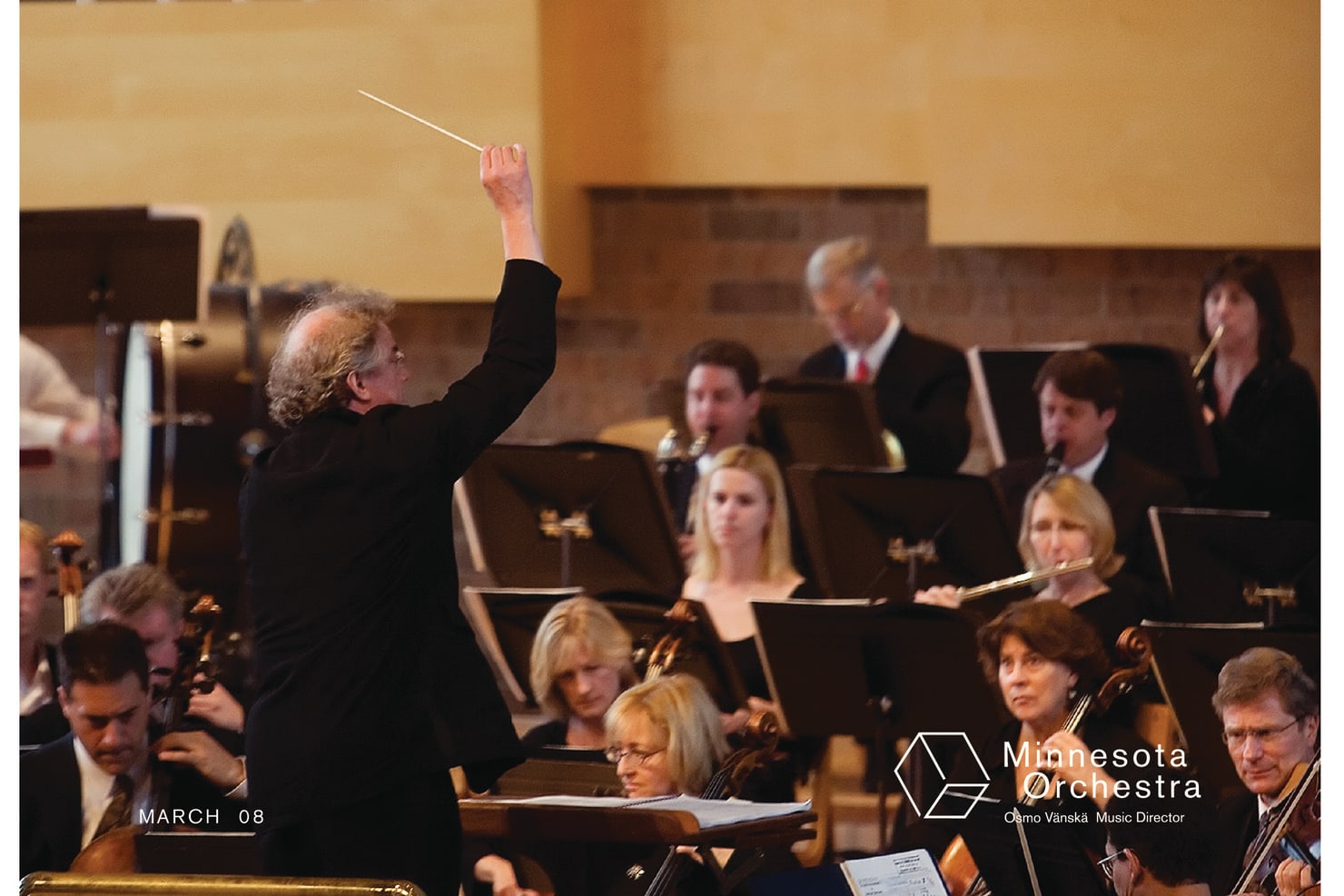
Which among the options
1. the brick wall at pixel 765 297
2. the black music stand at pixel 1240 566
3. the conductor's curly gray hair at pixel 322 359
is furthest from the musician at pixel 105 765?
the brick wall at pixel 765 297

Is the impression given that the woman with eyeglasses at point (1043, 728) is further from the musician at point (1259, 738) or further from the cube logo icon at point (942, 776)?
the musician at point (1259, 738)

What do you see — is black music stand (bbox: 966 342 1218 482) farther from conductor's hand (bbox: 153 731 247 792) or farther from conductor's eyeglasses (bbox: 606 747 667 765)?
conductor's hand (bbox: 153 731 247 792)

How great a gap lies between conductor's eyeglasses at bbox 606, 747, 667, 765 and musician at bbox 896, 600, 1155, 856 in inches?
18.4

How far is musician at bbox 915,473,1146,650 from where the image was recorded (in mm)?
4098

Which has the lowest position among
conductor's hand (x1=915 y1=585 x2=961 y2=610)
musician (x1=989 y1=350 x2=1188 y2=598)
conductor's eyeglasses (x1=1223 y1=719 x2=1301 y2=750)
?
conductor's eyeglasses (x1=1223 y1=719 x2=1301 y2=750)

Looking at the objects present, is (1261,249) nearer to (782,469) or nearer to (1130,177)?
(1130,177)

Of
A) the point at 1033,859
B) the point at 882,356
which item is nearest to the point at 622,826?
the point at 1033,859

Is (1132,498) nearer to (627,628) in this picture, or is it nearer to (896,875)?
(627,628)

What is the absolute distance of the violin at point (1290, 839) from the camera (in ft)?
10.7

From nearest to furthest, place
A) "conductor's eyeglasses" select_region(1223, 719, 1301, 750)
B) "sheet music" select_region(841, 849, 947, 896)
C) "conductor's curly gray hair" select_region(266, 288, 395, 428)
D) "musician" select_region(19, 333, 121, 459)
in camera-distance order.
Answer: "conductor's curly gray hair" select_region(266, 288, 395, 428) → "sheet music" select_region(841, 849, 947, 896) → "conductor's eyeglasses" select_region(1223, 719, 1301, 750) → "musician" select_region(19, 333, 121, 459)

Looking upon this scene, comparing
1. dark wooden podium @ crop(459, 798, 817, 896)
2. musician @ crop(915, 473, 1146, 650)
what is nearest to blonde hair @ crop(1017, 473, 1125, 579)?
musician @ crop(915, 473, 1146, 650)

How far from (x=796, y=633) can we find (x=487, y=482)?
1031 millimetres

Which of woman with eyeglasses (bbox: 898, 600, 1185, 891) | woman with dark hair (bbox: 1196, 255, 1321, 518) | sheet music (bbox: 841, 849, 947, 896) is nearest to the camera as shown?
sheet music (bbox: 841, 849, 947, 896)

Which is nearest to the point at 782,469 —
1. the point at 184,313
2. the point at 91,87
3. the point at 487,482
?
the point at 487,482
